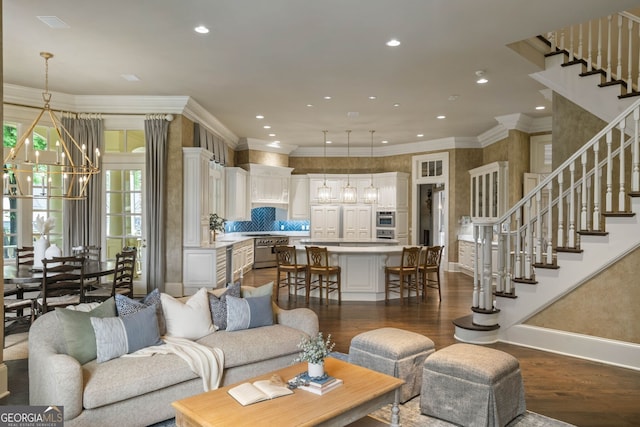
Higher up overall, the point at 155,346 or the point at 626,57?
the point at 626,57

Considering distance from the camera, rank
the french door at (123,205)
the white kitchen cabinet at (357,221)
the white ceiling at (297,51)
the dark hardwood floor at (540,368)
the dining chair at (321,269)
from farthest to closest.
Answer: the white kitchen cabinet at (357,221), the french door at (123,205), the dining chair at (321,269), the white ceiling at (297,51), the dark hardwood floor at (540,368)

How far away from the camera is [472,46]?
4906 mm

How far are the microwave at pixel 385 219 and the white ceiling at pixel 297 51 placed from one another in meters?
3.83

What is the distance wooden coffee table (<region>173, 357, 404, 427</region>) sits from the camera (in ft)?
7.31

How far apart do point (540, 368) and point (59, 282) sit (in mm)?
5001

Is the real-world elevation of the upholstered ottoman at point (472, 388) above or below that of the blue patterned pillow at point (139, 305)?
below

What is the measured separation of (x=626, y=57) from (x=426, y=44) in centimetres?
329

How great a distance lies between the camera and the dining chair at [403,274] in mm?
6859

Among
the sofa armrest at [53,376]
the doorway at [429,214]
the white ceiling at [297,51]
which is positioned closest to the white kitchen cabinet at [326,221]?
the doorway at [429,214]

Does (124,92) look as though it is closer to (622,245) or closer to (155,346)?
(155,346)

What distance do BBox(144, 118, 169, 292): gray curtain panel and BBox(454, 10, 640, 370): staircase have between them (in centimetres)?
473

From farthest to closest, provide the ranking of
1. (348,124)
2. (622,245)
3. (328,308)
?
1. (348,124)
2. (328,308)
3. (622,245)

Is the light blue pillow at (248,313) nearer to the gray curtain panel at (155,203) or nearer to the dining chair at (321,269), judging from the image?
the dining chair at (321,269)

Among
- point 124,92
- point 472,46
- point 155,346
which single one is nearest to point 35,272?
point 155,346
